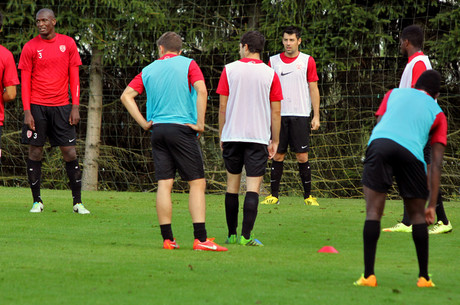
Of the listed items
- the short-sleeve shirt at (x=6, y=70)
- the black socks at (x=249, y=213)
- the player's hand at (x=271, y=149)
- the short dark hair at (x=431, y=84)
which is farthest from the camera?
the short-sleeve shirt at (x=6, y=70)

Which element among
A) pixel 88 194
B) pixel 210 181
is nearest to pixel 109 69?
pixel 210 181

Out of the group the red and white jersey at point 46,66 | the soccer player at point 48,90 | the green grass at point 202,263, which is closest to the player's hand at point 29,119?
the soccer player at point 48,90

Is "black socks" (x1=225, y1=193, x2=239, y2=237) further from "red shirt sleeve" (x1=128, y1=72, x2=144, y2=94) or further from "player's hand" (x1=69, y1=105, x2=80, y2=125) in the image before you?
"player's hand" (x1=69, y1=105, x2=80, y2=125)

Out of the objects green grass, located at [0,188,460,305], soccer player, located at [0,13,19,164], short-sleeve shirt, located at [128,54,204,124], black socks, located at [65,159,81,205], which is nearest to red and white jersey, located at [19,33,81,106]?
soccer player, located at [0,13,19,164]

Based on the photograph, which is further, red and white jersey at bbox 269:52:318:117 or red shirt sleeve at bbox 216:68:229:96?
red and white jersey at bbox 269:52:318:117

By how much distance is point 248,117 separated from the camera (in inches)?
265

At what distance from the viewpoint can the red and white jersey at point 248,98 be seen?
6.71 m

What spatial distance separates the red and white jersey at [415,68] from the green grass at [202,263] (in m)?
1.47

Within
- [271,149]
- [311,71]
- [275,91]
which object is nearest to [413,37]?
[275,91]

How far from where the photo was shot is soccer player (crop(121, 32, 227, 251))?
251 inches

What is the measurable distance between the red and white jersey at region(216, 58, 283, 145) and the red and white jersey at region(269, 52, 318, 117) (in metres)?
3.42

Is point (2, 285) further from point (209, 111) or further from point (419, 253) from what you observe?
point (209, 111)

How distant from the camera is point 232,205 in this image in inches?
270

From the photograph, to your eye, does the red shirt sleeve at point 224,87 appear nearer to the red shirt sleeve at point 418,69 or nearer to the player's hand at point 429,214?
the red shirt sleeve at point 418,69
